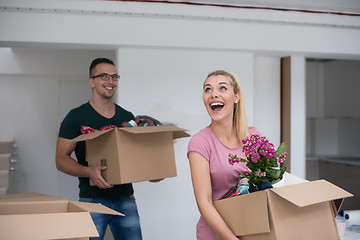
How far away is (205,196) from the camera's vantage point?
4.98 ft

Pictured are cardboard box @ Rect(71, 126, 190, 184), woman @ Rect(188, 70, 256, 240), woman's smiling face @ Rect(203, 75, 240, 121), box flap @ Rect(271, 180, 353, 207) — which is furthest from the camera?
cardboard box @ Rect(71, 126, 190, 184)

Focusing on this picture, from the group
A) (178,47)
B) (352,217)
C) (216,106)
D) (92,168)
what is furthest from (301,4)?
(92,168)

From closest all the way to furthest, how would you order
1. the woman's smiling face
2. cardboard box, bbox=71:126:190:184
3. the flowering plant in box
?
the flowering plant in box < the woman's smiling face < cardboard box, bbox=71:126:190:184

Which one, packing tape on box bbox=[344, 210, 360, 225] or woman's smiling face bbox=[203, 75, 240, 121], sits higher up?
woman's smiling face bbox=[203, 75, 240, 121]

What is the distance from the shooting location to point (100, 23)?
3090 mm

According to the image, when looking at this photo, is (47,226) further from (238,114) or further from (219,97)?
(238,114)

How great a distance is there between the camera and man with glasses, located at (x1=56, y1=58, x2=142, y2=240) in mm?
2146

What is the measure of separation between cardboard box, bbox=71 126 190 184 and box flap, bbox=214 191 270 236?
653 mm

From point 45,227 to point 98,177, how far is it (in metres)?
1.02

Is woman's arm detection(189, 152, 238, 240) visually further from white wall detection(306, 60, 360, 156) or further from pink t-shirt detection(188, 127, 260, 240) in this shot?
white wall detection(306, 60, 360, 156)

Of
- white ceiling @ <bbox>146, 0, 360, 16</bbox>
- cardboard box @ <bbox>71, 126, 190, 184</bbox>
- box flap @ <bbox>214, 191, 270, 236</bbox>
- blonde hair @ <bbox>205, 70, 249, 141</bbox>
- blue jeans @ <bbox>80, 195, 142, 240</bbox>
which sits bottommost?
blue jeans @ <bbox>80, 195, 142, 240</bbox>

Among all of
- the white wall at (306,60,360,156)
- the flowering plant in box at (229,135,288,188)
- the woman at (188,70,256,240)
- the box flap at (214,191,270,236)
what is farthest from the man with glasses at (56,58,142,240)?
the white wall at (306,60,360,156)

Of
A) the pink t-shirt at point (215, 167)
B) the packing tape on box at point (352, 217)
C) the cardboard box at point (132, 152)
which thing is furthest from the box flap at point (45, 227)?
the packing tape on box at point (352, 217)

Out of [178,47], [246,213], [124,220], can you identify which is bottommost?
[124,220]
